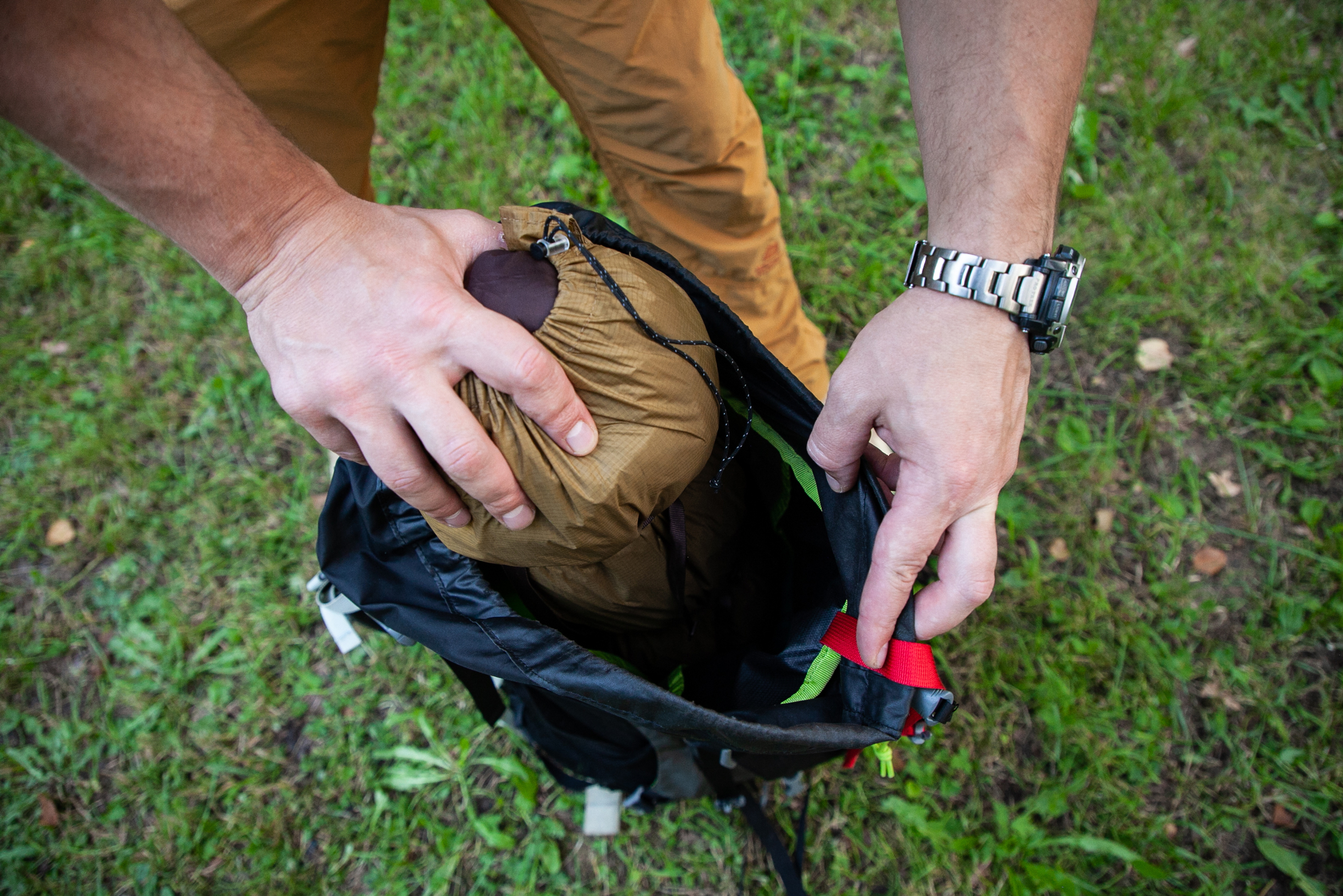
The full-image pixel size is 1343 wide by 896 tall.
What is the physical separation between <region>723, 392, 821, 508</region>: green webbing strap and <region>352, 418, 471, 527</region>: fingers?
0.56m

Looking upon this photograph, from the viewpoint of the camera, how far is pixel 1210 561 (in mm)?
2035

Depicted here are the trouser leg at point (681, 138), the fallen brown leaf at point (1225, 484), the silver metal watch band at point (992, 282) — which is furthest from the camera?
the fallen brown leaf at point (1225, 484)

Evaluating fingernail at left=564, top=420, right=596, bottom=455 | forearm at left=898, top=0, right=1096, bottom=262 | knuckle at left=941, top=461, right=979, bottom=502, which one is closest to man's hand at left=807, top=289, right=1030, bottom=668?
knuckle at left=941, top=461, right=979, bottom=502

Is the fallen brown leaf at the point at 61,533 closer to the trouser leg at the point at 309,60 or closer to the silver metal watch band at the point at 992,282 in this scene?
the trouser leg at the point at 309,60

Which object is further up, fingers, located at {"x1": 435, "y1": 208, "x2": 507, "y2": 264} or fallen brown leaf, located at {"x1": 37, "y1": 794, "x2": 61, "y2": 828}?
fingers, located at {"x1": 435, "y1": 208, "x2": 507, "y2": 264}

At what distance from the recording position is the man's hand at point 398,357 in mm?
891

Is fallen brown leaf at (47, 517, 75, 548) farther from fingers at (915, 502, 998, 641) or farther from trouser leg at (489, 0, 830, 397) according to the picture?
fingers at (915, 502, 998, 641)

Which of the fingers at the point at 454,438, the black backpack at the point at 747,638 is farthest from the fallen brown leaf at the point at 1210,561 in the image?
the fingers at the point at 454,438

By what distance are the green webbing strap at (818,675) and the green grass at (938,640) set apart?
907 mm

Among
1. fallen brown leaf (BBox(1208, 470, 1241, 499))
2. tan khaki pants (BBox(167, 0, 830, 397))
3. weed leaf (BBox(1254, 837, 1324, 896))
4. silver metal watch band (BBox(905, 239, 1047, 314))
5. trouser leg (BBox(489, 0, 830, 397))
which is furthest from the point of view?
fallen brown leaf (BBox(1208, 470, 1241, 499))

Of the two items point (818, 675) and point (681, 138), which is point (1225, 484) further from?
point (681, 138)

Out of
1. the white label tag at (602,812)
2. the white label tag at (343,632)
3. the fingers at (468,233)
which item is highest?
the fingers at (468,233)

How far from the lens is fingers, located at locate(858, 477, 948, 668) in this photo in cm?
100

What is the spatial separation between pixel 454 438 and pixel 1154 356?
93.0 inches
